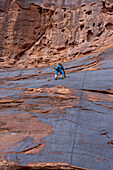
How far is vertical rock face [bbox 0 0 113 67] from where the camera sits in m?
15.3

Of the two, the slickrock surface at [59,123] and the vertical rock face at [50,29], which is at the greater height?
the vertical rock face at [50,29]

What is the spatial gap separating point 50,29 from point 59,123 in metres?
13.8

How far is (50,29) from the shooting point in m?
18.2

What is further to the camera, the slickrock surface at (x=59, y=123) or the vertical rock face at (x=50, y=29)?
the vertical rock face at (x=50, y=29)

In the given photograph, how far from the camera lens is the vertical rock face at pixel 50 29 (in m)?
15.3

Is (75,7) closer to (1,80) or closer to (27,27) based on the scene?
(27,27)

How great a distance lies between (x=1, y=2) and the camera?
1916 cm

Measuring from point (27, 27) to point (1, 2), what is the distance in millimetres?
4372

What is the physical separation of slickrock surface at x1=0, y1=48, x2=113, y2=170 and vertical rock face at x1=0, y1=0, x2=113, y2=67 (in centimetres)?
654

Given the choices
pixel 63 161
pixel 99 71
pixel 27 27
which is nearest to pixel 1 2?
pixel 27 27

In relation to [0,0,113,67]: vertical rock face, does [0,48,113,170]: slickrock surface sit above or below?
below

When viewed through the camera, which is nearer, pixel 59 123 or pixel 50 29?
pixel 59 123

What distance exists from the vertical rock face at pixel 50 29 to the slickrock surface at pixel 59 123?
21.4ft

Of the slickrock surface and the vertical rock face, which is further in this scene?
the vertical rock face
